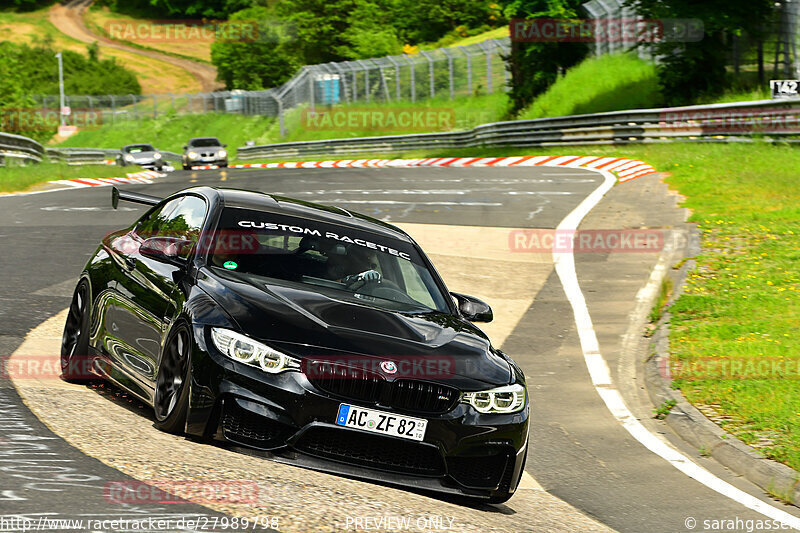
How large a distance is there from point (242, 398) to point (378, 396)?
2.32 ft

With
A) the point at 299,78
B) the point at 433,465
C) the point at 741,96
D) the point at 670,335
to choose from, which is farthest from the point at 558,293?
the point at 299,78

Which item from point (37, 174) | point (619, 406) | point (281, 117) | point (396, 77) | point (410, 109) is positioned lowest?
point (619, 406)

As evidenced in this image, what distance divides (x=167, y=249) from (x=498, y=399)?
227 cm

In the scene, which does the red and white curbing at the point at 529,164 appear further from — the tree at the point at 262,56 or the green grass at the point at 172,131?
the tree at the point at 262,56

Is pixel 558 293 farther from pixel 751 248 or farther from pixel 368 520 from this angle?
pixel 368 520

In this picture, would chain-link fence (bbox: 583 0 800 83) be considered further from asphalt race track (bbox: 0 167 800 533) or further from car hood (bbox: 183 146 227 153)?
car hood (bbox: 183 146 227 153)

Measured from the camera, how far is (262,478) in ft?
17.3

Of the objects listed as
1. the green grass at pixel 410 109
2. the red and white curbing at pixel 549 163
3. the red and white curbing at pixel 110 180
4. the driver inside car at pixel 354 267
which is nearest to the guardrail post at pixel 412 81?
the green grass at pixel 410 109

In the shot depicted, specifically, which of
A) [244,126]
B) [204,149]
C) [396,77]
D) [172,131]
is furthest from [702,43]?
[172,131]

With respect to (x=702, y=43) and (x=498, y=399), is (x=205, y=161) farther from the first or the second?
(x=498, y=399)

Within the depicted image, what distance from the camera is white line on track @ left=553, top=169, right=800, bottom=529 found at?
275 inches

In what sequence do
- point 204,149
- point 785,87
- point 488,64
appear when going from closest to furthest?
1. point 785,87
2. point 204,149
3. point 488,64

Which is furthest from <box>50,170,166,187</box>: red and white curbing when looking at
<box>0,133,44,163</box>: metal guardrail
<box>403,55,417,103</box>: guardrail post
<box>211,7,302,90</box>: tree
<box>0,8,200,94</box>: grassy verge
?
<box>0,8,200,94</box>: grassy verge

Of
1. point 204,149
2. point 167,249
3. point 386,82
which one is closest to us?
point 167,249
